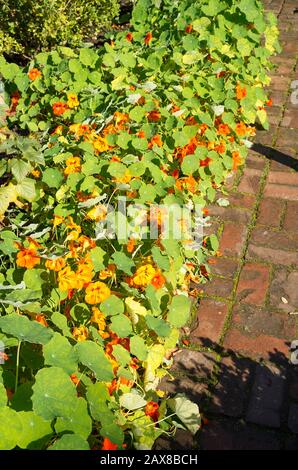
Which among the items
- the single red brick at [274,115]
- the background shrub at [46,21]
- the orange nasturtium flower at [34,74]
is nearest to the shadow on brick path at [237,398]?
the orange nasturtium flower at [34,74]

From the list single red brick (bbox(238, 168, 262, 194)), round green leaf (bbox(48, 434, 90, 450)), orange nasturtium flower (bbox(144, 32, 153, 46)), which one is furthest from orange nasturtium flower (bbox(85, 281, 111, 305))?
orange nasturtium flower (bbox(144, 32, 153, 46))

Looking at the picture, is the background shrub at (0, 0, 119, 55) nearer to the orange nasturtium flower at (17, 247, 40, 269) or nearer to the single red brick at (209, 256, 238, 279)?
the single red brick at (209, 256, 238, 279)

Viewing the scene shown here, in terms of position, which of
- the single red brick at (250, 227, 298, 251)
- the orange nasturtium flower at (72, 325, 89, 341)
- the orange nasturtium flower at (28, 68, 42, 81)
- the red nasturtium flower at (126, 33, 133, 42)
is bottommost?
the single red brick at (250, 227, 298, 251)

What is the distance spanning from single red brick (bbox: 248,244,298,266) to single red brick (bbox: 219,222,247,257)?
0.24ft

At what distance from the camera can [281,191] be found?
3.62m

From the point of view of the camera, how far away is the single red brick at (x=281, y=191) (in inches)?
141

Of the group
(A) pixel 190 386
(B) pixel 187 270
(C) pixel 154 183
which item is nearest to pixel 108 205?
(C) pixel 154 183

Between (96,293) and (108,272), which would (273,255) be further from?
(96,293)

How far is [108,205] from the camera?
2727 millimetres

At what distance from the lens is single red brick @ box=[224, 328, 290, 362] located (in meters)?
2.56

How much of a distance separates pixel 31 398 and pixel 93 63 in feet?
8.77

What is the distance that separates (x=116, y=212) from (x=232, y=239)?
97cm

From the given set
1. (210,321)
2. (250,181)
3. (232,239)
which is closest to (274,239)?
(232,239)

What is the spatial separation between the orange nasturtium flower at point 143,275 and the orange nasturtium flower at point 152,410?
52 centimetres
